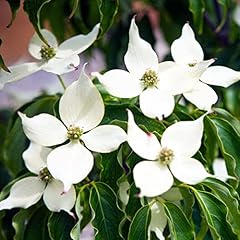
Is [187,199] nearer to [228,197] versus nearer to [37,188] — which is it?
[228,197]

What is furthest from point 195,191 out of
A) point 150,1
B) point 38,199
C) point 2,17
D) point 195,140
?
point 2,17

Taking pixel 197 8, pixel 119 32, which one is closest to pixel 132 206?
pixel 197 8

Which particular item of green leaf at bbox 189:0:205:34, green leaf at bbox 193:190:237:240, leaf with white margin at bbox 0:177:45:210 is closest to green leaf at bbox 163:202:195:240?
green leaf at bbox 193:190:237:240

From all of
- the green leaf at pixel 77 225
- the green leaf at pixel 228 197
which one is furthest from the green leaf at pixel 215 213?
the green leaf at pixel 77 225

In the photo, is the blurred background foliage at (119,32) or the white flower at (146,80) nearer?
the white flower at (146,80)

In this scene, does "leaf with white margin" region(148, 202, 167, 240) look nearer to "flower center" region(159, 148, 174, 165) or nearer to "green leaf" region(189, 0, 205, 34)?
"flower center" region(159, 148, 174, 165)

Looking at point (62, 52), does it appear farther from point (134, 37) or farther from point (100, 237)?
point (100, 237)

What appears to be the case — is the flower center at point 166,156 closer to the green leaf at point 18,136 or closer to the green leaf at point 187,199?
the green leaf at point 187,199
